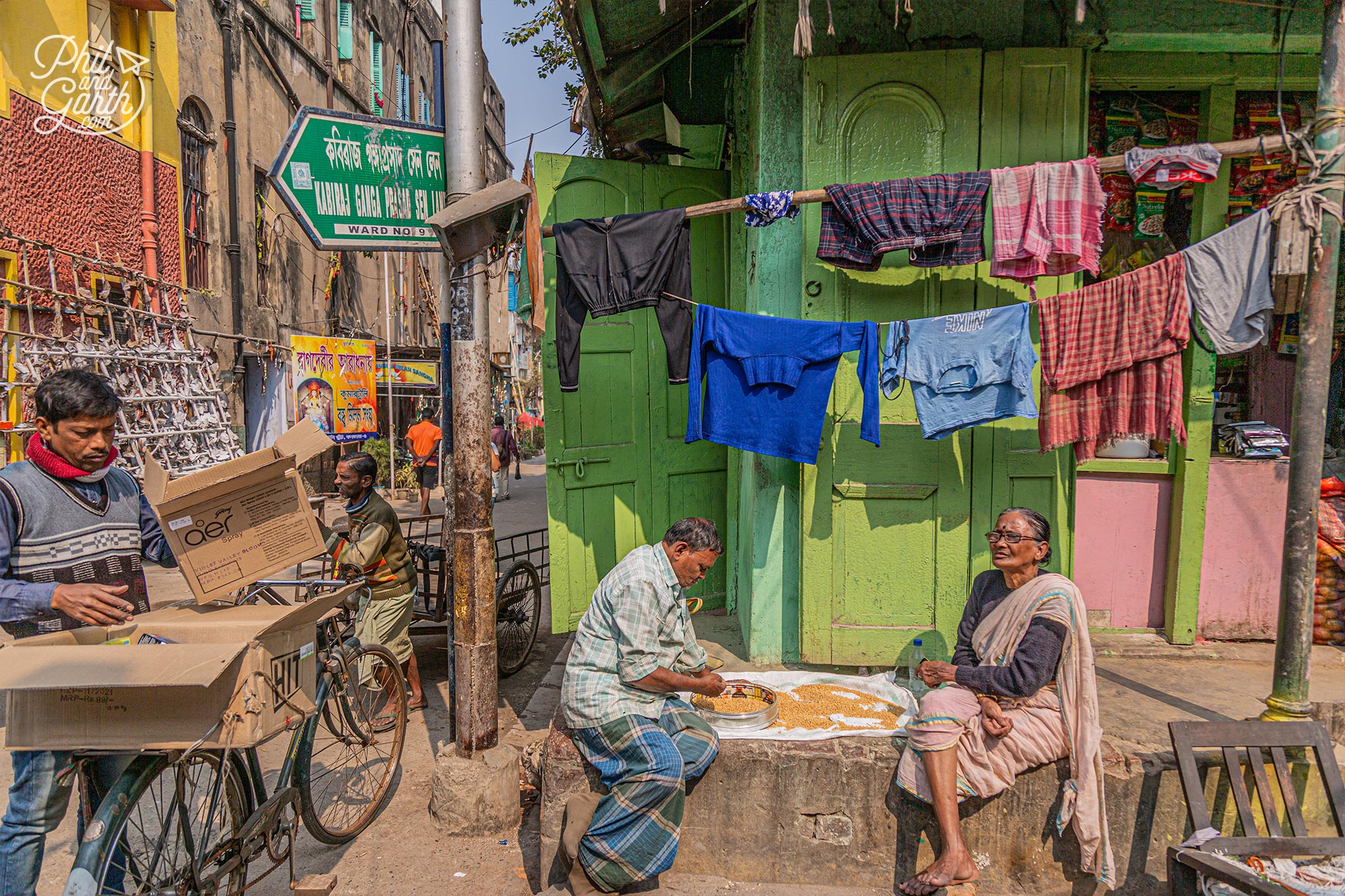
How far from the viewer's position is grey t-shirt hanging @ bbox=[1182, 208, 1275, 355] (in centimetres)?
325

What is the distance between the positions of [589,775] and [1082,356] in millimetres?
3057

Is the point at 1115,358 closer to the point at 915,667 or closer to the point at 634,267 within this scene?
the point at 915,667

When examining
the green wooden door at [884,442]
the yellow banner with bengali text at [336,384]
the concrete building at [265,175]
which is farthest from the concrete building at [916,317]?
the yellow banner with bengali text at [336,384]

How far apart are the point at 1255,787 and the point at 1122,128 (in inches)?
162

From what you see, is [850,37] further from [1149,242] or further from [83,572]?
[83,572]

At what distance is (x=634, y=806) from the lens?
9.63 feet

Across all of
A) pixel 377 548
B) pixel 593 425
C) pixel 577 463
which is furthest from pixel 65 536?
pixel 593 425

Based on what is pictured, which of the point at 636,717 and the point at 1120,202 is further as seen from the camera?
the point at 1120,202

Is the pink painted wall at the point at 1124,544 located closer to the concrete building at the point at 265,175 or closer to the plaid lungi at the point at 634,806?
the plaid lungi at the point at 634,806

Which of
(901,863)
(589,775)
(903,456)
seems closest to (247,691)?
(589,775)

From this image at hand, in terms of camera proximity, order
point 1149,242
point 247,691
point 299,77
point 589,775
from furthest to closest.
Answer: point 299,77, point 1149,242, point 589,775, point 247,691

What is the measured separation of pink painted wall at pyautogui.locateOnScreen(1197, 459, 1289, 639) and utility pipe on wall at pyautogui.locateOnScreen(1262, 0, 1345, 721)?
1.70m

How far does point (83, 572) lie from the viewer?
8.38 ft

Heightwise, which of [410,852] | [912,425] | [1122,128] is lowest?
[410,852]
